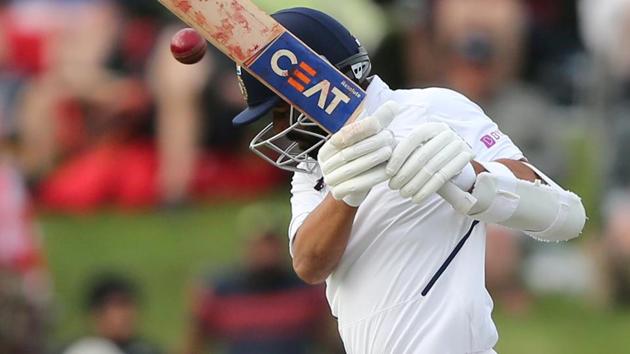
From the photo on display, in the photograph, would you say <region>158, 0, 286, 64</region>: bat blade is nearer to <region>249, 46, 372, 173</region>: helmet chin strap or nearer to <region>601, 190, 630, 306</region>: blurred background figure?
<region>249, 46, 372, 173</region>: helmet chin strap

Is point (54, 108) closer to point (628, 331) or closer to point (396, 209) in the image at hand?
point (628, 331)

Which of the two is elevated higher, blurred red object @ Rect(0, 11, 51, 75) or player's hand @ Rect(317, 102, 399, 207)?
player's hand @ Rect(317, 102, 399, 207)

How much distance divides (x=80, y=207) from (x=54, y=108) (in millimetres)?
714

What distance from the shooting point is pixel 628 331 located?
929 centimetres

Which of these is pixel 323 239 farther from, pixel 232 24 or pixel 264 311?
pixel 264 311

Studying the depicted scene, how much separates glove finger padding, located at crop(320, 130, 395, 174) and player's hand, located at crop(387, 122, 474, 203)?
4 centimetres

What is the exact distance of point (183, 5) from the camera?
3.91 metres

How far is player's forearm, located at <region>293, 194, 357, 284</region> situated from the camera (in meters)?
3.94

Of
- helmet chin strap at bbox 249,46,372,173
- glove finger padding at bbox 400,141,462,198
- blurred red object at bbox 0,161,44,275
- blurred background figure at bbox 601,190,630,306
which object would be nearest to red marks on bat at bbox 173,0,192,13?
helmet chin strap at bbox 249,46,372,173

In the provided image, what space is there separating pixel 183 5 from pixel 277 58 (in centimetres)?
28

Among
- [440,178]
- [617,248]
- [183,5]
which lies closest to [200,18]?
[183,5]

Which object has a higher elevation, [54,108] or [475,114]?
[475,114]

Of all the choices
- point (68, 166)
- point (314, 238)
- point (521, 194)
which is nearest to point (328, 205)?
point (314, 238)

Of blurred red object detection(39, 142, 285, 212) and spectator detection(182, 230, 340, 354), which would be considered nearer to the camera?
spectator detection(182, 230, 340, 354)
